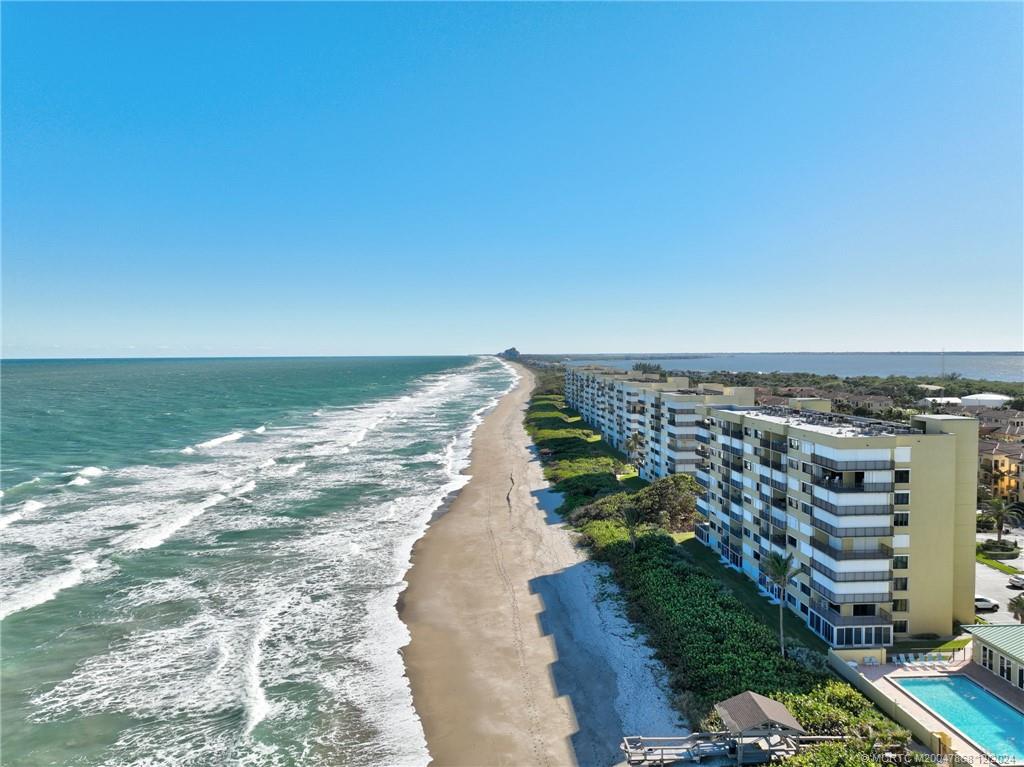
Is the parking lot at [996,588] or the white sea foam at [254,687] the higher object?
the parking lot at [996,588]

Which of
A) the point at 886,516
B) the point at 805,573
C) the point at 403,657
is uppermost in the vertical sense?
the point at 886,516

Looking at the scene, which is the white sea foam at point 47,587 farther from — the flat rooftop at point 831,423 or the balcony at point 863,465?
the balcony at point 863,465

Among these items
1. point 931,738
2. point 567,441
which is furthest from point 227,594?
point 567,441

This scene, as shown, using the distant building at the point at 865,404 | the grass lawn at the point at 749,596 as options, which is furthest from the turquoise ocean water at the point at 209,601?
the distant building at the point at 865,404

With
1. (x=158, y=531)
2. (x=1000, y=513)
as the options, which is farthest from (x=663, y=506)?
(x=158, y=531)

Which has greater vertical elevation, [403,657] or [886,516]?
[886,516]

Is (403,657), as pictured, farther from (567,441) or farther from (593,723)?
(567,441)

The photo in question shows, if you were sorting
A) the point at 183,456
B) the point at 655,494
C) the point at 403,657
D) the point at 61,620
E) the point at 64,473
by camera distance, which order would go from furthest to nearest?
the point at 183,456
the point at 64,473
the point at 655,494
the point at 61,620
the point at 403,657

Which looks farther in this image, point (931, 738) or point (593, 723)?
point (593, 723)
